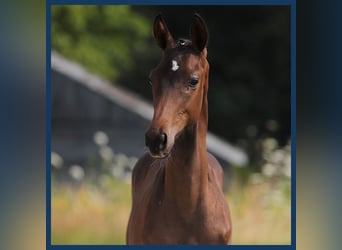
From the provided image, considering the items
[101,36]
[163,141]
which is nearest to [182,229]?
[163,141]

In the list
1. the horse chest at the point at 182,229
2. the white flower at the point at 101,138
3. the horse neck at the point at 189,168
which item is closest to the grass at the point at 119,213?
the white flower at the point at 101,138

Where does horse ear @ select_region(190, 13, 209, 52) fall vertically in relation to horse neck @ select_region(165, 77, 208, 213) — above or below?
above

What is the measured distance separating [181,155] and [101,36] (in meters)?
2.56

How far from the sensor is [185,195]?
4930 millimetres

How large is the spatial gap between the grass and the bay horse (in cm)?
52

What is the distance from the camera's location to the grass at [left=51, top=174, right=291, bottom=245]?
18.4ft

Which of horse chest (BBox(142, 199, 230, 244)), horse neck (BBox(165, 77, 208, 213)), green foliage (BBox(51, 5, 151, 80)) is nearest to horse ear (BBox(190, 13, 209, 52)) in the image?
horse neck (BBox(165, 77, 208, 213))

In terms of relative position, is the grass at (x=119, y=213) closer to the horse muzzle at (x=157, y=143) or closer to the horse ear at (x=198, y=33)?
the horse muzzle at (x=157, y=143)

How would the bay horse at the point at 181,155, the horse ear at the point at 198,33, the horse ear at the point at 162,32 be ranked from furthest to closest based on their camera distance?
the horse ear at the point at 162,32
the horse ear at the point at 198,33
the bay horse at the point at 181,155

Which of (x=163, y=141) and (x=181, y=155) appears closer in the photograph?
(x=163, y=141)

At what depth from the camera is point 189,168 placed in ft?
16.1

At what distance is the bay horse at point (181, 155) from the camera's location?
4695 millimetres

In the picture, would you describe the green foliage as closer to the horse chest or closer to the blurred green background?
the blurred green background

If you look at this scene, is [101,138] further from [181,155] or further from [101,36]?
[181,155]
